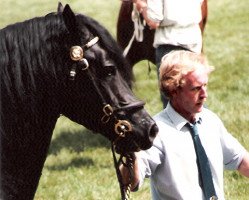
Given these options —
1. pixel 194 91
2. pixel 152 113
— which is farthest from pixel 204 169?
pixel 152 113

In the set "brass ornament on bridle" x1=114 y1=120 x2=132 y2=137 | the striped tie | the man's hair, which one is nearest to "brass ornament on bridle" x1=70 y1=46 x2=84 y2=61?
"brass ornament on bridle" x1=114 y1=120 x2=132 y2=137

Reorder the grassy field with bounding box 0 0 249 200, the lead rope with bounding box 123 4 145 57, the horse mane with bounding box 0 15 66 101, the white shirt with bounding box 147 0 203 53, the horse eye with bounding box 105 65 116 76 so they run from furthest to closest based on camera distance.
→ the lead rope with bounding box 123 4 145 57 < the grassy field with bounding box 0 0 249 200 < the white shirt with bounding box 147 0 203 53 < the horse eye with bounding box 105 65 116 76 < the horse mane with bounding box 0 15 66 101

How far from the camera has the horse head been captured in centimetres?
294

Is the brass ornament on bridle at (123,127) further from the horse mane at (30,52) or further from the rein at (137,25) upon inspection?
the rein at (137,25)

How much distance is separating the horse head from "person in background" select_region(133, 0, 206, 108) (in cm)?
235

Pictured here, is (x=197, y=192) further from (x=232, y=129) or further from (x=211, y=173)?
(x=232, y=129)

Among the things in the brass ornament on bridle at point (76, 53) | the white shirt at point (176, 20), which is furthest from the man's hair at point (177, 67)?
the white shirt at point (176, 20)

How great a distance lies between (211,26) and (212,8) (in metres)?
1.55

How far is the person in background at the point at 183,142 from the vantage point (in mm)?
3338

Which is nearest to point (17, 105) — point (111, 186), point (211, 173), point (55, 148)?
point (211, 173)

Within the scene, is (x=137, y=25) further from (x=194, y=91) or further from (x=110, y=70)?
(x=110, y=70)

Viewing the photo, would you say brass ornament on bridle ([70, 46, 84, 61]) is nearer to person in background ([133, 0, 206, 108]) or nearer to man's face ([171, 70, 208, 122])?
man's face ([171, 70, 208, 122])

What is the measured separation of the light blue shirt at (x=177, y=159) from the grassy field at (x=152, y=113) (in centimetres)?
29

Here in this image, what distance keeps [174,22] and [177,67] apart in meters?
2.05
